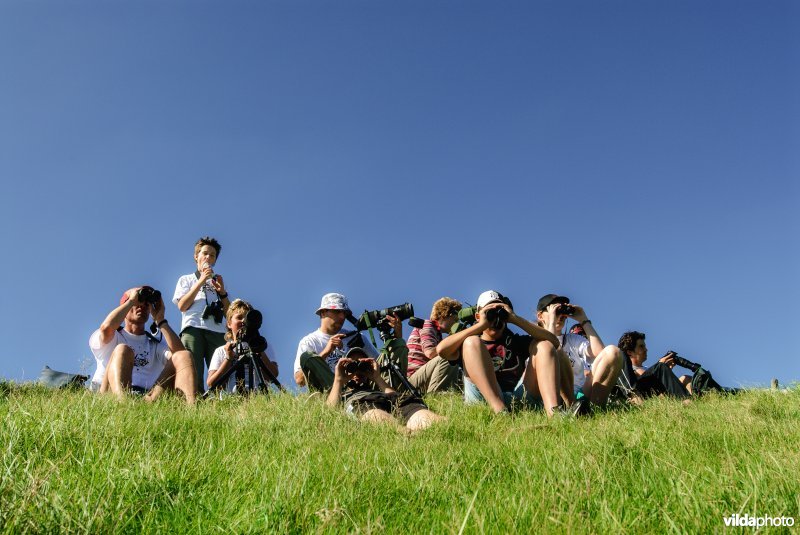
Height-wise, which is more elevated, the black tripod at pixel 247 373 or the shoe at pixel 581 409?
the black tripod at pixel 247 373

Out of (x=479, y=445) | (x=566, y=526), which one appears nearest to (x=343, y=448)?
(x=479, y=445)

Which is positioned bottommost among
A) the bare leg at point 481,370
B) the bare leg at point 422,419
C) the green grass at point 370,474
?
the green grass at point 370,474

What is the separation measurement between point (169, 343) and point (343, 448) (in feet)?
11.5

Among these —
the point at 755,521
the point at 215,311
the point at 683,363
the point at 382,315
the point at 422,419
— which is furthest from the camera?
the point at 683,363

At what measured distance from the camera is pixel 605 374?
19.3 feet

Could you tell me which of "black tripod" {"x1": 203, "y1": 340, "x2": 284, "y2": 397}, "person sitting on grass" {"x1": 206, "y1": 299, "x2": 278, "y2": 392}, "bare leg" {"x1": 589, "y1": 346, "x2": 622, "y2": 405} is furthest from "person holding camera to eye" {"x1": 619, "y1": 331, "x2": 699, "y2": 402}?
"person sitting on grass" {"x1": 206, "y1": 299, "x2": 278, "y2": 392}

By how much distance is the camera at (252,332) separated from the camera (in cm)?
653

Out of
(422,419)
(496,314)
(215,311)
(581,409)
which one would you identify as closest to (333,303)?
(215,311)

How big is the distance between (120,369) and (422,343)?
410cm

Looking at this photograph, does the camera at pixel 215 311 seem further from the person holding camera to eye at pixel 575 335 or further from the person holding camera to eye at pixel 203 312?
the person holding camera to eye at pixel 575 335

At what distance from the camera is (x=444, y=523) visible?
2.00m

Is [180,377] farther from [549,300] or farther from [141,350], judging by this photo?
[549,300]

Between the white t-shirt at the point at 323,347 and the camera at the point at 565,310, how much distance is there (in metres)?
2.24

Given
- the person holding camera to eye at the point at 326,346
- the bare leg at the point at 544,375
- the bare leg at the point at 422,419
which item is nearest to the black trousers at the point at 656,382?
the bare leg at the point at 544,375
